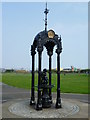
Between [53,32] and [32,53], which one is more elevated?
[53,32]

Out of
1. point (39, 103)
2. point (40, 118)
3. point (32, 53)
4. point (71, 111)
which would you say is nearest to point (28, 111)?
point (39, 103)

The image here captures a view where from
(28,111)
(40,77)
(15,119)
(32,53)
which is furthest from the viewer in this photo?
(32,53)

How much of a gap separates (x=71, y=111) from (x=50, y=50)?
4.89 meters

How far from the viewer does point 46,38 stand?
1216 cm

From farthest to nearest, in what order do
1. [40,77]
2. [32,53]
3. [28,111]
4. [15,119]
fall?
[32,53]
[40,77]
[28,111]
[15,119]

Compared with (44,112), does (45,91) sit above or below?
above

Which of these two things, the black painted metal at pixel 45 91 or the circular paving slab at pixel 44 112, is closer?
the circular paving slab at pixel 44 112

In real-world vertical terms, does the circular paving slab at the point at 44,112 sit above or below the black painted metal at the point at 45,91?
below

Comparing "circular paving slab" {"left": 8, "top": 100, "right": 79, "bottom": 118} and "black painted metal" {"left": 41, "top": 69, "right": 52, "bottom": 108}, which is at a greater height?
"black painted metal" {"left": 41, "top": 69, "right": 52, "bottom": 108}

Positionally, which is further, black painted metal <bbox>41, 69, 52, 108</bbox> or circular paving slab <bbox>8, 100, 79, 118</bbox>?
black painted metal <bbox>41, 69, 52, 108</bbox>

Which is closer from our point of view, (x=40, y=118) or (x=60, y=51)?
(x=40, y=118)

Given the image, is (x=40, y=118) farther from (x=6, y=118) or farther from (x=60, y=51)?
(x=60, y=51)

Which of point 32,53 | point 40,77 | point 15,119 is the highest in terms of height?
point 32,53

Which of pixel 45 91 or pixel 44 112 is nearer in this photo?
pixel 44 112
